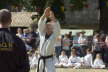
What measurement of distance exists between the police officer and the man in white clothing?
3.23 m

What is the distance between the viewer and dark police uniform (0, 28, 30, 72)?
5051mm

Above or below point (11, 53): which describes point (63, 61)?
below

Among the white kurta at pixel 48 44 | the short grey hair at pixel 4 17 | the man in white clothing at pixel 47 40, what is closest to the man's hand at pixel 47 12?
the man in white clothing at pixel 47 40

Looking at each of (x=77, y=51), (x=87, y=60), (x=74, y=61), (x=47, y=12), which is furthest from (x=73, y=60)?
(x=47, y=12)

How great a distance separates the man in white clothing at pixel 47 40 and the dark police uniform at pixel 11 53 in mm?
3247

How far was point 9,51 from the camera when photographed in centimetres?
505

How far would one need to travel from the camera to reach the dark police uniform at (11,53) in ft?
16.6

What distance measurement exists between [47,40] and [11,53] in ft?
10.9

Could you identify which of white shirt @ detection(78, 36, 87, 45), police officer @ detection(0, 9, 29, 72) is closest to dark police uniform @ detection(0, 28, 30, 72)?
police officer @ detection(0, 9, 29, 72)

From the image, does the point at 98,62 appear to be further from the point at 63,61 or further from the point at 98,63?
the point at 63,61

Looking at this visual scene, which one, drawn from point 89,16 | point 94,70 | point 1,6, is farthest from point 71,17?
point 94,70

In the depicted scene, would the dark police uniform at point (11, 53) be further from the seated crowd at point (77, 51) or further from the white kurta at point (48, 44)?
the seated crowd at point (77, 51)

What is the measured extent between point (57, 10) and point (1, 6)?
13.4 ft

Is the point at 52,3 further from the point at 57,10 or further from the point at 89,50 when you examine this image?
the point at 89,50
